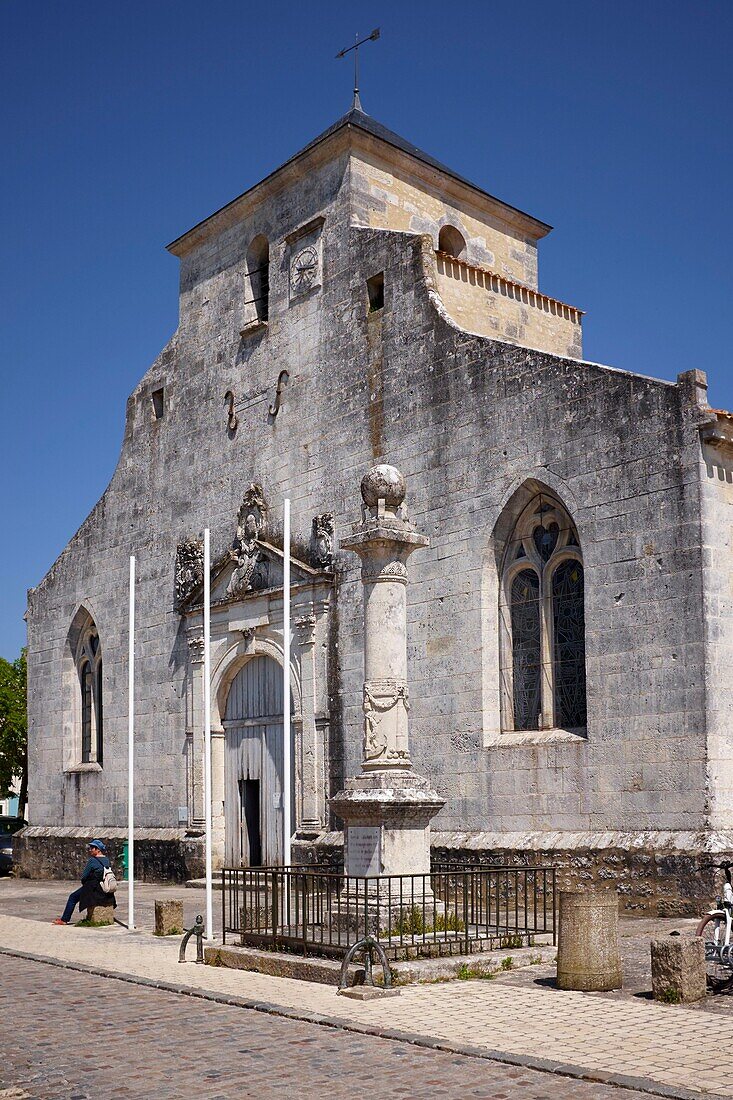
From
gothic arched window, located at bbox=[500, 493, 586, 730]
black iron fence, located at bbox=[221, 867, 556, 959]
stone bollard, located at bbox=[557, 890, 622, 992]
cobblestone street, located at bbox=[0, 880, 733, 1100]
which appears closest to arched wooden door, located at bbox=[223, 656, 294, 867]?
gothic arched window, located at bbox=[500, 493, 586, 730]

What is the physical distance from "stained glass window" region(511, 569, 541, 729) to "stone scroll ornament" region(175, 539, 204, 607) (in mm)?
6903

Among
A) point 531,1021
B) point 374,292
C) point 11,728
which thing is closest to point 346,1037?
point 531,1021

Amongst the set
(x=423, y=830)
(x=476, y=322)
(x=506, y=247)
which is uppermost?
(x=506, y=247)

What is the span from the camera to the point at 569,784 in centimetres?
1348

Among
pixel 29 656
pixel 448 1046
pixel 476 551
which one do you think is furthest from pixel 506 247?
pixel 448 1046

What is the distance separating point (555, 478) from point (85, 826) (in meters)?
12.6

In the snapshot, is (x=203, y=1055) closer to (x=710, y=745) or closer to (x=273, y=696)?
(x=710, y=745)

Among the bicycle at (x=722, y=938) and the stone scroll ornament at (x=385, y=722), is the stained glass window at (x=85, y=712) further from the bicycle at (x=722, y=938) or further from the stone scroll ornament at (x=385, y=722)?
the bicycle at (x=722, y=938)

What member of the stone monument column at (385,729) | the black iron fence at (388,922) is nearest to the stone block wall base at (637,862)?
the black iron fence at (388,922)

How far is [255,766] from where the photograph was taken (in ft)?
61.7

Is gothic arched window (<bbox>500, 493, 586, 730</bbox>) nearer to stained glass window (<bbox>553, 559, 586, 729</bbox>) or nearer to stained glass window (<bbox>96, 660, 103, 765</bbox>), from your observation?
stained glass window (<bbox>553, 559, 586, 729</bbox>)

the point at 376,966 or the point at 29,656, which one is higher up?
the point at 29,656

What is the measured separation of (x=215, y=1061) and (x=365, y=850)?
3.64 meters

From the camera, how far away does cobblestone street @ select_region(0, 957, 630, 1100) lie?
596 cm
